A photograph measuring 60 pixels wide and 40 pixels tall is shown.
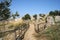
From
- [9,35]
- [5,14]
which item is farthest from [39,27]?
[9,35]

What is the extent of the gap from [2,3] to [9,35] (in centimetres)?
750

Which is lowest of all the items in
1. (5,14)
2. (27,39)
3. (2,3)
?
(27,39)

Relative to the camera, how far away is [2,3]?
16.6 metres

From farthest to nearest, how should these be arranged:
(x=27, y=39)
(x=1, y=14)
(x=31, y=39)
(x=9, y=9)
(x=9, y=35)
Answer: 1. (x=9, y=9)
2. (x=1, y=14)
3. (x=27, y=39)
4. (x=31, y=39)
5. (x=9, y=35)

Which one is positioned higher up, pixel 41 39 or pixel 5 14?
pixel 5 14

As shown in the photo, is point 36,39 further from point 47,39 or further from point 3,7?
point 3,7

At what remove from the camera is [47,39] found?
10414mm

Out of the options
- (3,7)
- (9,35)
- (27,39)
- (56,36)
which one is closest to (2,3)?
(3,7)

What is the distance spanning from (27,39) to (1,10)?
5854 millimetres

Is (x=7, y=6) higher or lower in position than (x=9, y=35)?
higher

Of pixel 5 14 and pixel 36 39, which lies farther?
pixel 5 14

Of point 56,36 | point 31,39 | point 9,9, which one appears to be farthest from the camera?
point 9,9

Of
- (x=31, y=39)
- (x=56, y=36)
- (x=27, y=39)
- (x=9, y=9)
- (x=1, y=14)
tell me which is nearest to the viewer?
(x=56, y=36)

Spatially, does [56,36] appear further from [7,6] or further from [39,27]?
[7,6]
